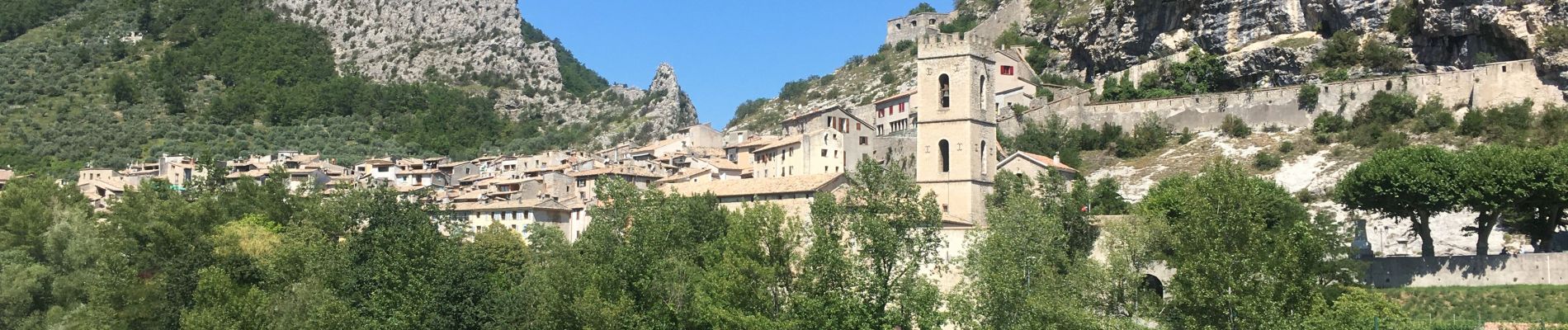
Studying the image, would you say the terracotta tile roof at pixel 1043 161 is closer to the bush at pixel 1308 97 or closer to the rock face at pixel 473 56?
the bush at pixel 1308 97

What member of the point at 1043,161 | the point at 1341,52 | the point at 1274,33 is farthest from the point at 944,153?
the point at 1274,33

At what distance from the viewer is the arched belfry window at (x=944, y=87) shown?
60.2 metres

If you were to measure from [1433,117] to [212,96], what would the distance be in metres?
88.2

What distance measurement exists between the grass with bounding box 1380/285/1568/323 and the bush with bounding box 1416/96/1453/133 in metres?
23.0

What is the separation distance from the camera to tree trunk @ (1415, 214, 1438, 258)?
168 ft

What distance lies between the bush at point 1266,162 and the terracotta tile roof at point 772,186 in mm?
17769

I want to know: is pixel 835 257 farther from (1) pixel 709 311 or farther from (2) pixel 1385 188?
(2) pixel 1385 188

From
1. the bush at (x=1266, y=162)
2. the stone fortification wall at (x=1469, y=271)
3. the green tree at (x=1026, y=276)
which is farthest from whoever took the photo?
the bush at (x=1266, y=162)

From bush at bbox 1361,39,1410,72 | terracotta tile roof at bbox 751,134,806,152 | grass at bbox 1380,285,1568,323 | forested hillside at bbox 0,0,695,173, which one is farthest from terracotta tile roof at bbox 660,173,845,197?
forested hillside at bbox 0,0,695,173

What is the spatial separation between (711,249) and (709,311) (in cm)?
318

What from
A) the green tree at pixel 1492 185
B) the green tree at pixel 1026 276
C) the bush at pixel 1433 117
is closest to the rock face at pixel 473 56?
the bush at pixel 1433 117

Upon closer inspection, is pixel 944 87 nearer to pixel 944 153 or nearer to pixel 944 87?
pixel 944 87

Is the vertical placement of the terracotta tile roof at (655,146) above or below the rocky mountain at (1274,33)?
below

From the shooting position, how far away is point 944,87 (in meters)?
60.6
